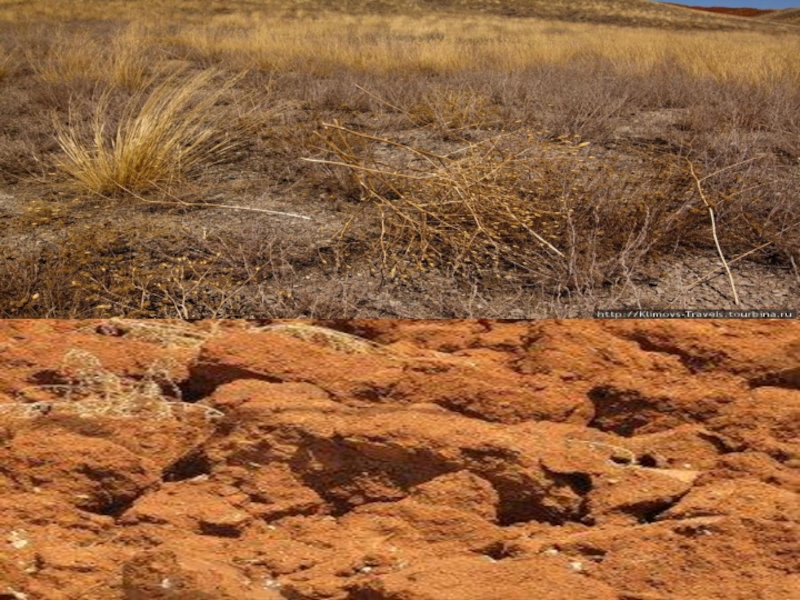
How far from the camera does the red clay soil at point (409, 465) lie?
1.83 meters

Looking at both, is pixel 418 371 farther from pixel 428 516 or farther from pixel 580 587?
pixel 580 587

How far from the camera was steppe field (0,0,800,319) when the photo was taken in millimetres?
3125

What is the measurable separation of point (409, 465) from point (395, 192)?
6.67 feet

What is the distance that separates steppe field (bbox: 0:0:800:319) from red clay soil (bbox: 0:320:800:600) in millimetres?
653

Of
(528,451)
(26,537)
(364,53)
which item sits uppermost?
(364,53)

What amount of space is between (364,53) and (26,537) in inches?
245

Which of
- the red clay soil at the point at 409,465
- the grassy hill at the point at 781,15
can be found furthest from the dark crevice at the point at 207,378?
the grassy hill at the point at 781,15

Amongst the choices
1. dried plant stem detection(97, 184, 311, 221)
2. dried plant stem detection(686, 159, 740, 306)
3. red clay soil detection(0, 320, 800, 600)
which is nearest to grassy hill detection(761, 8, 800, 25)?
dried plant stem detection(686, 159, 740, 306)

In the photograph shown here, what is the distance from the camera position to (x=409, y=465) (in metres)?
2.02

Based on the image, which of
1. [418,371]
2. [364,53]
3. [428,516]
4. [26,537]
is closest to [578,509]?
[428,516]

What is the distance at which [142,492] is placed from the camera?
6.80 ft

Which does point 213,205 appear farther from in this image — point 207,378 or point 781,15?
point 781,15

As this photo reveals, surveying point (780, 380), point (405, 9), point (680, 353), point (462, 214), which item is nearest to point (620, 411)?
point (680, 353)

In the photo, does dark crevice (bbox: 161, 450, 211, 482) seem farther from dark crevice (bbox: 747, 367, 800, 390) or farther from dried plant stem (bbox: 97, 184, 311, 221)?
dried plant stem (bbox: 97, 184, 311, 221)
